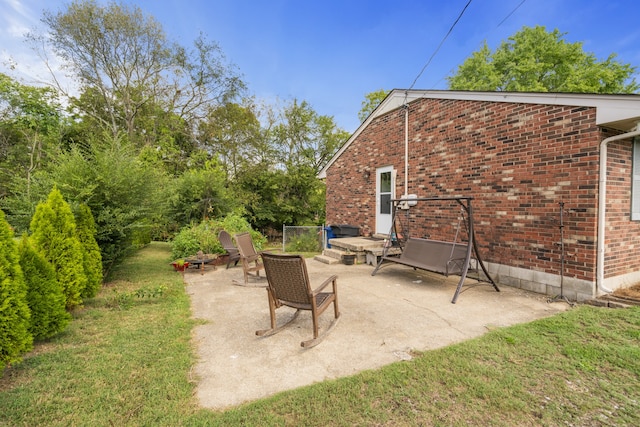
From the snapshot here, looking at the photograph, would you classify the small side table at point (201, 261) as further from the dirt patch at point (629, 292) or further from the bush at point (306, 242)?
the dirt patch at point (629, 292)

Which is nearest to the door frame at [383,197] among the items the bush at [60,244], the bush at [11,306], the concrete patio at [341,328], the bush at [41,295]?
the concrete patio at [341,328]

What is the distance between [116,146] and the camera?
6035mm

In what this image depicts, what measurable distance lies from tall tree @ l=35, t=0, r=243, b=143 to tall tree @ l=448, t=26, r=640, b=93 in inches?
682

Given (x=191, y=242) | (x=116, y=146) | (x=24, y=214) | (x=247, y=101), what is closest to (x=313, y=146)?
(x=247, y=101)

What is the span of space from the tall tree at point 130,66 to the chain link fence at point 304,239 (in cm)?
1162

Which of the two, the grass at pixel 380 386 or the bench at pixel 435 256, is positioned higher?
the bench at pixel 435 256

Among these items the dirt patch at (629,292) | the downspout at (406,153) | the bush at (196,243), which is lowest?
the dirt patch at (629,292)

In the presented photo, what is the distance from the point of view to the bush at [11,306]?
2334 millimetres

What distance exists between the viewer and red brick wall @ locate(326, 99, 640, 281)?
4.52m

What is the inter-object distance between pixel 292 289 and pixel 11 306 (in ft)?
7.87

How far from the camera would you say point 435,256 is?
5367 mm

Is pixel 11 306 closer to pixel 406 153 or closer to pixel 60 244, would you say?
pixel 60 244

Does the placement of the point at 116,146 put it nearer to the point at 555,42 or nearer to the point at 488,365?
the point at 488,365

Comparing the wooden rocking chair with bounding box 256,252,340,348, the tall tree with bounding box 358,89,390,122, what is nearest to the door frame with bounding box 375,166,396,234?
the wooden rocking chair with bounding box 256,252,340,348
